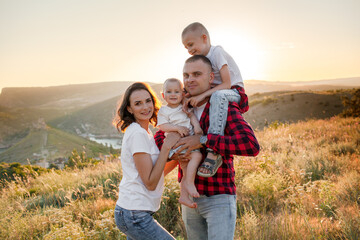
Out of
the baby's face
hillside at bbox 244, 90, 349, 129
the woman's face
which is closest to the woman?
the woman's face

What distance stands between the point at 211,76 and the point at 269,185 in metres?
3.39

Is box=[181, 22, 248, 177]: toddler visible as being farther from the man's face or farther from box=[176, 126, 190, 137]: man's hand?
box=[176, 126, 190, 137]: man's hand

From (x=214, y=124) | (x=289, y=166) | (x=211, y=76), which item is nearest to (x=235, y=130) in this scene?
(x=214, y=124)

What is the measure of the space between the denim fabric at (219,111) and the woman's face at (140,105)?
70 centimetres

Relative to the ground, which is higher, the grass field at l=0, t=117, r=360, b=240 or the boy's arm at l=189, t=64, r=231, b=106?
the boy's arm at l=189, t=64, r=231, b=106

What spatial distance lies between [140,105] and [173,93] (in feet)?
1.41

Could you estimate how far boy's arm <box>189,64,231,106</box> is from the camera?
7.57 ft

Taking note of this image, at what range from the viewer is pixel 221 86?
2506mm

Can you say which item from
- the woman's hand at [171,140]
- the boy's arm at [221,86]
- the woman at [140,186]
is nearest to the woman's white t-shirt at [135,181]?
the woman at [140,186]

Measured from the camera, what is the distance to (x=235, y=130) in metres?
1.93

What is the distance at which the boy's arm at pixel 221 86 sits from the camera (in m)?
2.31

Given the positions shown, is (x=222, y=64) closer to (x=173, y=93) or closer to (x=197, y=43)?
(x=197, y=43)

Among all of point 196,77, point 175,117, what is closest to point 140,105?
point 175,117

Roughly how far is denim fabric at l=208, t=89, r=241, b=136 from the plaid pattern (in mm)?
52
